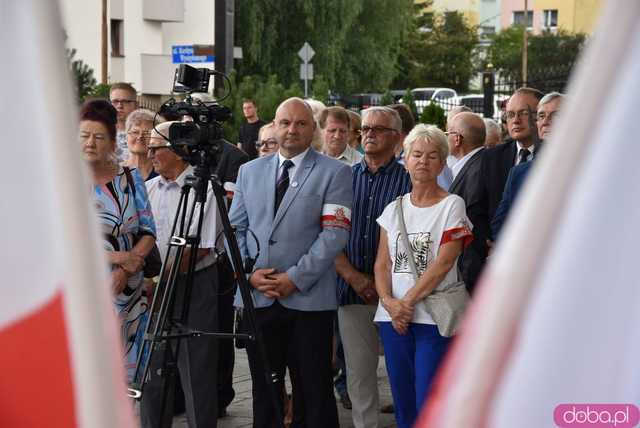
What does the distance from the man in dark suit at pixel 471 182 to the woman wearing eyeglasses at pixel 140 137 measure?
1695 mm

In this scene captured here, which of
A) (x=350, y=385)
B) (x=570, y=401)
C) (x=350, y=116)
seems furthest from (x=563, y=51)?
(x=570, y=401)

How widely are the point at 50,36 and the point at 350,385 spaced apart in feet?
17.3

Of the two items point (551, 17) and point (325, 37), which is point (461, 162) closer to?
point (325, 37)

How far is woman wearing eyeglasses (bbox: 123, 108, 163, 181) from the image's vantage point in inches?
258

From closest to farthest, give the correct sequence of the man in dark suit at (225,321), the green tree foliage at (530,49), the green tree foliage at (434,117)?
the man in dark suit at (225,321) → the green tree foliage at (434,117) → the green tree foliage at (530,49)

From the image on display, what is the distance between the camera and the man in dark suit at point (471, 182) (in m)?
5.91

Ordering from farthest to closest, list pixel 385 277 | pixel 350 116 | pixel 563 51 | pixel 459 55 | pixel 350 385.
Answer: pixel 459 55
pixel 563 51
pixel 350 116
pixel 350 385
pixel 385 277

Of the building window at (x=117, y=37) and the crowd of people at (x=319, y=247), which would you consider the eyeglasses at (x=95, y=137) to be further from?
the building window at (x=117, y=37)

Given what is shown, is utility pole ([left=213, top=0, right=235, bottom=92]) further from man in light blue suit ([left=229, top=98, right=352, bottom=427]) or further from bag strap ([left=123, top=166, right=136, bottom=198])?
bag strap ([left=123, top=166, right=136, bottom=198])

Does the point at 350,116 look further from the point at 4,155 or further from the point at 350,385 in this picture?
the point at 4,155

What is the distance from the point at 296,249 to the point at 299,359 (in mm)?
559

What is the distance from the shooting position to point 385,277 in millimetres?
5379

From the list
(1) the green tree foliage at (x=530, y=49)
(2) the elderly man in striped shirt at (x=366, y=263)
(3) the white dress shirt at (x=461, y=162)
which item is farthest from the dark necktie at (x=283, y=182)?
(1) the green tree foliage at (x=530, y=49)

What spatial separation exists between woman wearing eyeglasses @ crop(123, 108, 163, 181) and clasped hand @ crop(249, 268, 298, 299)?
1335 mm
